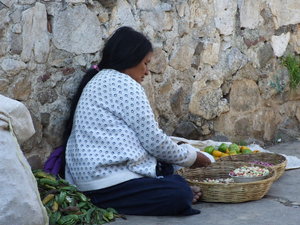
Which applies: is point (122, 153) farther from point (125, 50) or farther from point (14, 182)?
Result: point (14, 182)

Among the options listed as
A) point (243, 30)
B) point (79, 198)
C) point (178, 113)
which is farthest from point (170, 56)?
point (79, 198)

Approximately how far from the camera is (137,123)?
3797 millimetres

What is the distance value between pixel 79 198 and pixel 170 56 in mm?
1824

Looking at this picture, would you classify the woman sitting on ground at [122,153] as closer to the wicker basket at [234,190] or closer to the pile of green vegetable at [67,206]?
the pile of green vegetable at [67,206]

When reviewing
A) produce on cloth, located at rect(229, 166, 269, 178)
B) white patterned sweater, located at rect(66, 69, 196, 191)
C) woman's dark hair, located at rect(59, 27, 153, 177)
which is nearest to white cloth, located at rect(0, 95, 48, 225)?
white patterned sweater, located at rect(66, 69, 196, 191)

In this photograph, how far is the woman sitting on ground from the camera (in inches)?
149

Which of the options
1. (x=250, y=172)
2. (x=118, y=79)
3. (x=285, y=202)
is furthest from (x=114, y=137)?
(x=285, y=202)

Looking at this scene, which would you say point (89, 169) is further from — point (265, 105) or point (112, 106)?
point (265, 105)

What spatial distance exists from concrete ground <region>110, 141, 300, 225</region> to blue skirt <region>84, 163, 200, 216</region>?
0.05 metres

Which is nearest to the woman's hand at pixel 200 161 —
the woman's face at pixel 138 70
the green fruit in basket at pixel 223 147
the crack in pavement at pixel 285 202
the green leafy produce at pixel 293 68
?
the crack in pavement at pixel 285 202

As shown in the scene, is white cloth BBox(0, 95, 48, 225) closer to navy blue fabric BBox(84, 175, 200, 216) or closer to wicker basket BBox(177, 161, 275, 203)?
navy blue fabric BBox(84, 175, 200, 216)

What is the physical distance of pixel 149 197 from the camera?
3795mm

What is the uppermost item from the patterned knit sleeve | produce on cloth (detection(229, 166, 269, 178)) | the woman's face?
the woman's face

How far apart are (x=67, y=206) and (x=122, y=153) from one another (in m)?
0.42
